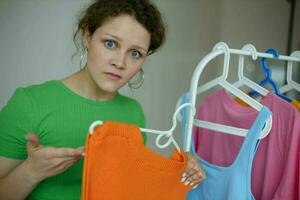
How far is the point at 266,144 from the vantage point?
849 mm

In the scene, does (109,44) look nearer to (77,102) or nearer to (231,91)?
(77,102)

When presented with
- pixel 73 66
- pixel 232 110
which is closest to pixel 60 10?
pixel 73 66

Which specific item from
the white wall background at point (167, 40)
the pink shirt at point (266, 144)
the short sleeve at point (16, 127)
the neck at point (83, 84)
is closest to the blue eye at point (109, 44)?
the neck at point (83, 84)

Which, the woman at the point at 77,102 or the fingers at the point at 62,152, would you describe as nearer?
the fingers at the point at 62,152

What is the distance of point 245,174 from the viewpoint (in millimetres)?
714

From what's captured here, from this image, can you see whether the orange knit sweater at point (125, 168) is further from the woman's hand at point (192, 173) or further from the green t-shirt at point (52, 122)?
the green t-shirt at point (52, 122)

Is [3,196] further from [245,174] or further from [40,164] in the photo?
[245,174]

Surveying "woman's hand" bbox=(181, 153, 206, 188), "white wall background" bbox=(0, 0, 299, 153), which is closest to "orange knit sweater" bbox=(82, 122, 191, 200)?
"woman's hand" bbox=(181, 153, 206, 188)

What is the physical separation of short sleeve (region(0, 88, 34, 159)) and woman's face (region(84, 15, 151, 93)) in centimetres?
18

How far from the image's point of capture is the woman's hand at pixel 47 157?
574 millimetres

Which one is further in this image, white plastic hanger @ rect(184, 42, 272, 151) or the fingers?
white plastic hanger @ rect(184, 42, 272, 151)

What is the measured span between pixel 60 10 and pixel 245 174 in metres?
0.88

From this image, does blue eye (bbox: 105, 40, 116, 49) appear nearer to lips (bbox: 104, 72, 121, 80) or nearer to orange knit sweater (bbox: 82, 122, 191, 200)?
lips (bbox: 104, 72, 121, 80)

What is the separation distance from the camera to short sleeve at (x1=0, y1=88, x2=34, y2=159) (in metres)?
0.72
